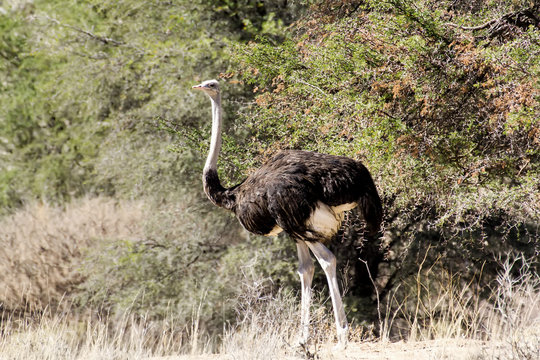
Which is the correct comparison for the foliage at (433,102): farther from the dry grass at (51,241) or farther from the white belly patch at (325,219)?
the dry grass at (51,241)

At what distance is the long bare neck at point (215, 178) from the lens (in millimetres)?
6555

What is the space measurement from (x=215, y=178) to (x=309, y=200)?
1.14 metres

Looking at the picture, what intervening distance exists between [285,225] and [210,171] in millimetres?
1140

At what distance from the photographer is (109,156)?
1249 centimetres

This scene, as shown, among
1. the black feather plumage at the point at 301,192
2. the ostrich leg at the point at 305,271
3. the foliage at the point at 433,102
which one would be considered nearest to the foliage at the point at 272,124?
the foliage at the point at 433,102

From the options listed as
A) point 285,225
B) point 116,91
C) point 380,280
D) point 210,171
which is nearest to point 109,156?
point 116,91

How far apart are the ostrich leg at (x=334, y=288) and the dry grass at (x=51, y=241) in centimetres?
737

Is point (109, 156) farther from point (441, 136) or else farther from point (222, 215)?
point (441, 136)

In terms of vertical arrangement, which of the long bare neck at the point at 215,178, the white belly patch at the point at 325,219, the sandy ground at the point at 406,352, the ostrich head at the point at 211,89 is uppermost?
the ostrich head at the point at 211,89

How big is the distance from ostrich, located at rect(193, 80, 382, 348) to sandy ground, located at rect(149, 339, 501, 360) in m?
0.24

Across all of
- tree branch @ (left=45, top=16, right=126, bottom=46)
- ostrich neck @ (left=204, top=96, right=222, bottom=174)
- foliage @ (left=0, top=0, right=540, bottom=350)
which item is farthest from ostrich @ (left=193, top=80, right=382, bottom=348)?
tree branch @ (left=45, top=16, right=126, bottom=46)

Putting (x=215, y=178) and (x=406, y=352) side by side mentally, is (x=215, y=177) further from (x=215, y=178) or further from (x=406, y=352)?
(x=406, y=352)

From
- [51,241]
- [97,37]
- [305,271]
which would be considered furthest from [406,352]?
[51,241]

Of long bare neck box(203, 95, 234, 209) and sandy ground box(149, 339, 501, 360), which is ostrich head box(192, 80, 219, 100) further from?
sandy ground box(149, 339, 501, 360)
